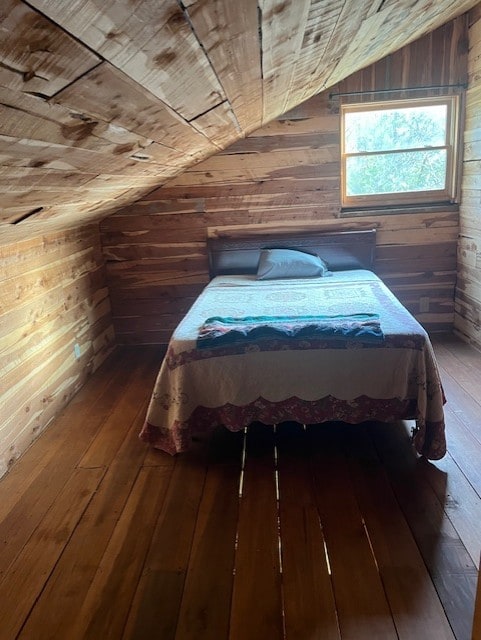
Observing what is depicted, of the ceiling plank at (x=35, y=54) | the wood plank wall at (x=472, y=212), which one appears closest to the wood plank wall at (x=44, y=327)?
the ceiling plank at (x=35, y=54)

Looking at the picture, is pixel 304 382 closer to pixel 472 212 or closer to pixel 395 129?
pixel 472 212

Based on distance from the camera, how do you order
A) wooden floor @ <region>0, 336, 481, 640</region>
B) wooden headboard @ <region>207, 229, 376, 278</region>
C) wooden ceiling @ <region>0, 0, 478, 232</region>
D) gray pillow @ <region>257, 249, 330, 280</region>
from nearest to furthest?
wooden ceiling @ <region>0, 0, 478, 232</region> → wooden floor @ <region>0, 336, 481, 640</region> → gray pillow @ <region>257, 249, 330, 280</region> → wooden headboard @ <region>207, 229, 376, 278</region>

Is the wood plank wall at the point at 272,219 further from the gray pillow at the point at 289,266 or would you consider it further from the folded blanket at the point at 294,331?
the folded blanket at the point at 294,331

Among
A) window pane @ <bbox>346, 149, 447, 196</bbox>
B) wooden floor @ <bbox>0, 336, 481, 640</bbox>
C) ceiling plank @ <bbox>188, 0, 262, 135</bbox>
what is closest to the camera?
ceiling plank @ <bbox>188, 0, 262, 135</bbox>

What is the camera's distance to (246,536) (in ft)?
6.20

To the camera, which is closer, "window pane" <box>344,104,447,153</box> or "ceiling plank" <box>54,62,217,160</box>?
"ceiling plank" <box>54,62,217,160</box>

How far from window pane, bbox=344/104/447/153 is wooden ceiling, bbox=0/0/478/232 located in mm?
1506

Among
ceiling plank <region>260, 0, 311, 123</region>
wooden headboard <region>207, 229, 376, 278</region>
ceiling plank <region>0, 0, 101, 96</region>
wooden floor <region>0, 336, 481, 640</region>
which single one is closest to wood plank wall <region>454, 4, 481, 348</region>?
wooden headboard <region>207, 229, 376, 278</region>

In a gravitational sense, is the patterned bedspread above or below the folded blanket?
below

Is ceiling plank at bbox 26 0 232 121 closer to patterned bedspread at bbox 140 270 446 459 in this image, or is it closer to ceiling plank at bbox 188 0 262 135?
ceiling plank at bbox 188 0 262 135

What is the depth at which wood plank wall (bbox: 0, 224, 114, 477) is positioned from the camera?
2.53 m

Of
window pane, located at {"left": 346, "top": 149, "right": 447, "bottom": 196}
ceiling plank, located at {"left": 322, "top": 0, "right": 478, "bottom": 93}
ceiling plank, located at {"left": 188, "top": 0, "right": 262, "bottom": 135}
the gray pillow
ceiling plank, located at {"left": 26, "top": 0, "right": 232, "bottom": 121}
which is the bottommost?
the gray pillow

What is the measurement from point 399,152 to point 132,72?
11.0 feet

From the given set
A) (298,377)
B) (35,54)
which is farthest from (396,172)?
(35,54)
